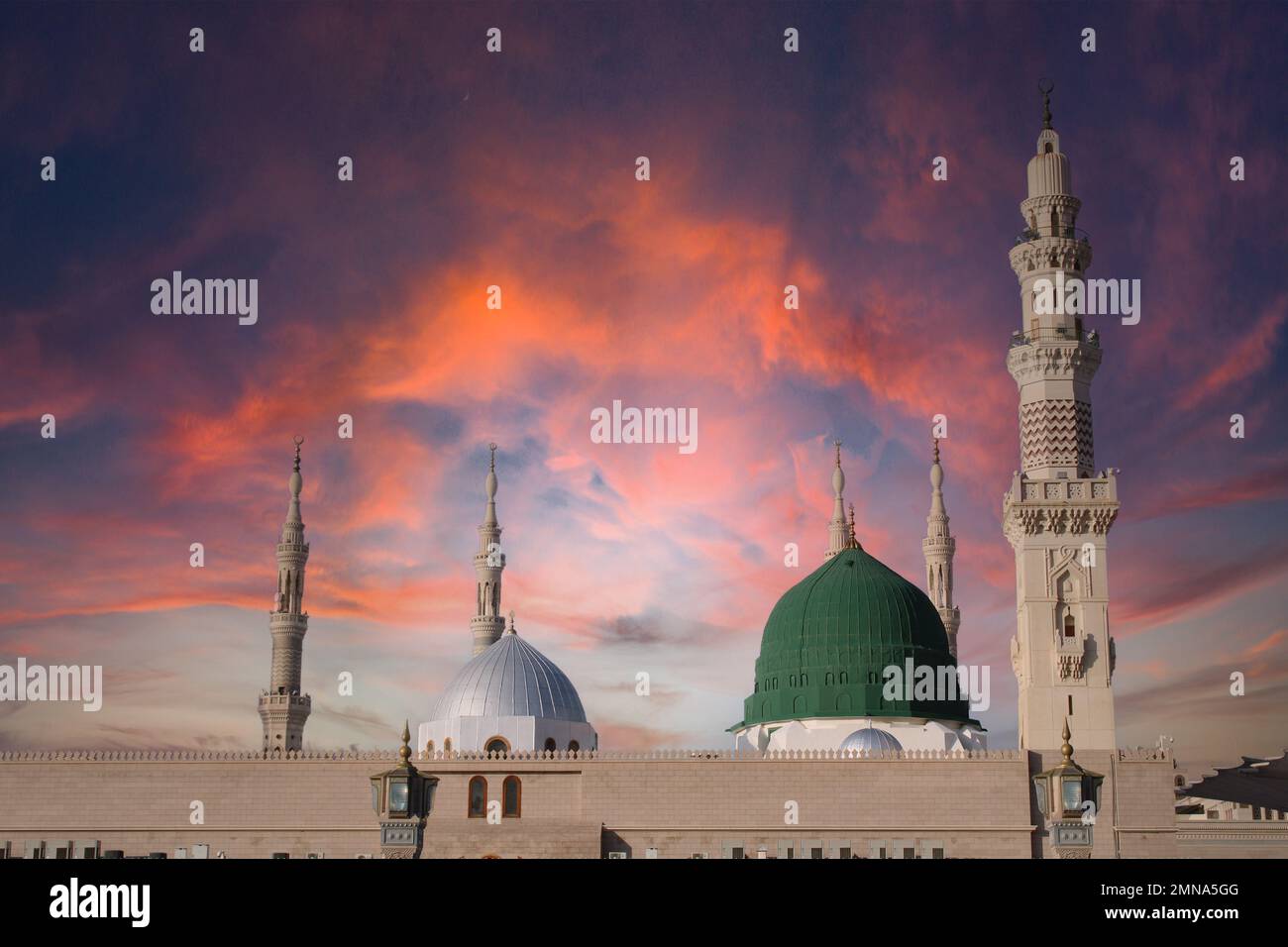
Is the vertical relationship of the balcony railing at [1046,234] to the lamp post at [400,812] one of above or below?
above

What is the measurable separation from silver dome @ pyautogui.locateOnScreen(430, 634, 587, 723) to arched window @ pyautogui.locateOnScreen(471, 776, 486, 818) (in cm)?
343

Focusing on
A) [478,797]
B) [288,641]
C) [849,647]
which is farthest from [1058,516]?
[288,641]

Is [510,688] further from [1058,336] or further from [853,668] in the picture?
[1058,336]

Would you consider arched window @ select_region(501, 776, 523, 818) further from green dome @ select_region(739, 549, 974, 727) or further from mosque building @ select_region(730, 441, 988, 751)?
green dome @ select_region(739, 549, 974, 727)

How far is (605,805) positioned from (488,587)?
14.5 meters

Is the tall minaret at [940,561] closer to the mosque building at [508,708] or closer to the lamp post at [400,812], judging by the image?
the mosque building at [508,708]

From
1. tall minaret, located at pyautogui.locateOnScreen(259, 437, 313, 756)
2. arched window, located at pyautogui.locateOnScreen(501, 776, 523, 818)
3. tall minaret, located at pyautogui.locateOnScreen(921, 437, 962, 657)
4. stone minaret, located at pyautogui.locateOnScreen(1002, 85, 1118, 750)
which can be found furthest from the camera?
tall minaret, located at pyautogui.locateOnScreen(921, 437, 962, 657)

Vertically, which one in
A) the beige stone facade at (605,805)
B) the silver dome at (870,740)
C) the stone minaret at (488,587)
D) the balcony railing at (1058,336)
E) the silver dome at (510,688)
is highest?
the balcony railing at (1058,336)

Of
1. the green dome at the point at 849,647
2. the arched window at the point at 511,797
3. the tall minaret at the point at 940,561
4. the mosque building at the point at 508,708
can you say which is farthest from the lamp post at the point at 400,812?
the tall minaret at the point at 940,561

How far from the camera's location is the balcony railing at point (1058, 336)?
48094 millimetres

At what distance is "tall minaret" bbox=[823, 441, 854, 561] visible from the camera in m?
63.3

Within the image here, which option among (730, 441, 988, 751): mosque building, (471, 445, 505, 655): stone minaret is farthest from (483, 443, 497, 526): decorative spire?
(730, 441, 988, 751): mosque building

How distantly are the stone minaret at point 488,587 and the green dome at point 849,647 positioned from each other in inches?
405
